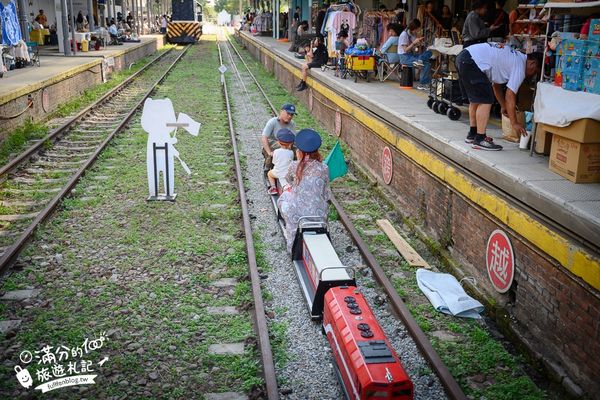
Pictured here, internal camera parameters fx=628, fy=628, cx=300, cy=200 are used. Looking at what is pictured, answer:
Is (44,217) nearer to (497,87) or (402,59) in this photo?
(497,87)

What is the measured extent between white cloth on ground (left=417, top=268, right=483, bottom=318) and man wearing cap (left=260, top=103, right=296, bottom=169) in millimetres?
3026

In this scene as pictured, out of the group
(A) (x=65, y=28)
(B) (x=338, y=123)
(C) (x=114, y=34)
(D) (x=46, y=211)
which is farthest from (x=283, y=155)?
(C) (x=114, y=34)

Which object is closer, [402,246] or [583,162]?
[583,162]

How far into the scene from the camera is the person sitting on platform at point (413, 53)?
39.6ft

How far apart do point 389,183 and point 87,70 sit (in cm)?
1355

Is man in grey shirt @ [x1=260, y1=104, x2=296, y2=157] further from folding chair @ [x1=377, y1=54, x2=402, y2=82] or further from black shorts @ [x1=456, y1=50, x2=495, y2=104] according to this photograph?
folding chair @ [x1=377, y1=54, x2=402, y2=82]

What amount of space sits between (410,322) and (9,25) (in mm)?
15484

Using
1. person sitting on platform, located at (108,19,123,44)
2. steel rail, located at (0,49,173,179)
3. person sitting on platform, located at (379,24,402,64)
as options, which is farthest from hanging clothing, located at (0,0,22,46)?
person sitting on platform, located at (108,19,123,44)

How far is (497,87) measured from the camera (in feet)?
23.7

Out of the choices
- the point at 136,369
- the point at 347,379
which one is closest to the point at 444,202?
the point at 347,379

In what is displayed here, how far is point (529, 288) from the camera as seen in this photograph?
4.97 m

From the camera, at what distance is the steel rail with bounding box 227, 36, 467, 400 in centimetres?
436

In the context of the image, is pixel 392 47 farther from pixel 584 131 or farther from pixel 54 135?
pixel 584 131

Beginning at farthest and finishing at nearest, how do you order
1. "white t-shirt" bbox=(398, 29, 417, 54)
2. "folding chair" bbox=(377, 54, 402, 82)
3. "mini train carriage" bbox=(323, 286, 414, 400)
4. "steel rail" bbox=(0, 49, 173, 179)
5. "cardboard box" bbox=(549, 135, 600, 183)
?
"folding chair" bbox=(377, 54, 402, 82) → "white t-shirt" bbox=(398, 29, 417, 54) → "steel rail" bbox=(0, 49, 173, 179) → "cardboard box" bbox=(549, 135, 600, 183) → "mini train carriage" bbox=(323, 286, 414, 400)
